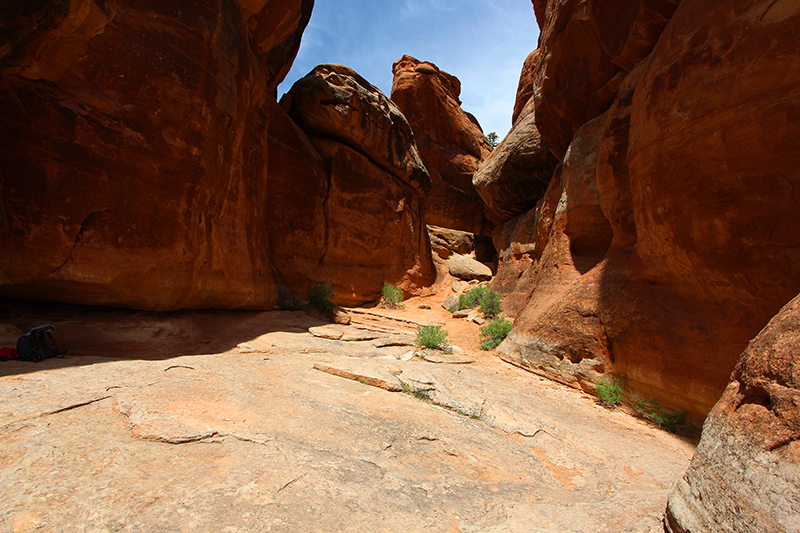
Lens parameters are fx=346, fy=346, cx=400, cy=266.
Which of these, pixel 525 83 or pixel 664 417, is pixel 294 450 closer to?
pixel 664 417

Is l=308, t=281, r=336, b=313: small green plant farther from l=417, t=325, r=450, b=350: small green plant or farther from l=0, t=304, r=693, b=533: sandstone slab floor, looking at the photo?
l=0, t=304, r=693, b=533: sandstone slab floor

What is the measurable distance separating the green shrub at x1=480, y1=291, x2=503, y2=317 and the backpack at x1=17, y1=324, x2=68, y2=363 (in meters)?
9.41

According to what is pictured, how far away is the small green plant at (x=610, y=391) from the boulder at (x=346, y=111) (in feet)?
32.7

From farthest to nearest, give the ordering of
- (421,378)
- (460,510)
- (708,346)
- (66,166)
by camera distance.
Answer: (421,378) → (66,166) → (708,346) → (460,510)

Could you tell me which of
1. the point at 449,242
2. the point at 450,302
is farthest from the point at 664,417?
the point at 449,242

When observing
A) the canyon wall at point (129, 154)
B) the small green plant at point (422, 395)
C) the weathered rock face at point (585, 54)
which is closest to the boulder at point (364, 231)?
the canyon wall at point (129, 154)

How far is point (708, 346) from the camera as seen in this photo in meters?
3.79

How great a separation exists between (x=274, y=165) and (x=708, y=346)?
943 centimetres

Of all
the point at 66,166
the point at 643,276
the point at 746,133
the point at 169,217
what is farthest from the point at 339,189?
the point at 746,133

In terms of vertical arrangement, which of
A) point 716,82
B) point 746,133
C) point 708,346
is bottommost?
point 708,346

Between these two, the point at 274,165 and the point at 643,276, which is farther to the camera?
the point at 274,165

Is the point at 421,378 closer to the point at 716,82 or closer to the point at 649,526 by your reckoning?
the point at 649,526

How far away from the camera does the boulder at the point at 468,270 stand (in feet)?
52.7

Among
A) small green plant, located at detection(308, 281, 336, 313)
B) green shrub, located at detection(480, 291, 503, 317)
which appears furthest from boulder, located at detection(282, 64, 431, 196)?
green shrub, located at detection(480, 291, 503, 317)
